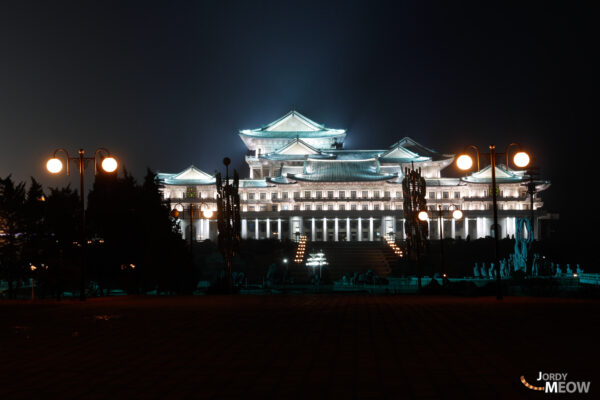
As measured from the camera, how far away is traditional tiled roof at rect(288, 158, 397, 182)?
77125mm

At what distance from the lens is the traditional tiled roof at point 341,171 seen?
77.1 meters

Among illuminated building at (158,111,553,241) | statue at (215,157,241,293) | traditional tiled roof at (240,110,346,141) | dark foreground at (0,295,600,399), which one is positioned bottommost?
dark foreground at (0,295,600,399)

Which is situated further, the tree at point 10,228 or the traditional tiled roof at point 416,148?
the traditional tiled roof at point 416,148

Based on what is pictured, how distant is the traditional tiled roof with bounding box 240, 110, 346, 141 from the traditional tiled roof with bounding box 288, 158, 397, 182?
7.19m

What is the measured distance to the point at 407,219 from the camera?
3738cm

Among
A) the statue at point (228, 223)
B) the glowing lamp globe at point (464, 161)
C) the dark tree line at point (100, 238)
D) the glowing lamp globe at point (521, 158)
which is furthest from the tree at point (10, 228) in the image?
the glowing lamp globe at point (521, 158)

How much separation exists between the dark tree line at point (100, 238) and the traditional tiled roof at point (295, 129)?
4977 centimetres

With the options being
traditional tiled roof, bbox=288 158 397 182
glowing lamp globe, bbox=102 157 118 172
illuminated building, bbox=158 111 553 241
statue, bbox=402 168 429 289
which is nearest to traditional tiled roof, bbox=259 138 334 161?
illuminated building, bbox=158 111 553 241

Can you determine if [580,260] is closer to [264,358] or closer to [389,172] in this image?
[389,172]

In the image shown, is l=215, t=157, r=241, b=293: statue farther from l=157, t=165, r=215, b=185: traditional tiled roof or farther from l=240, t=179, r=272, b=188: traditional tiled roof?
l=157, t=165, r=215, b=185: traditional tiled roof

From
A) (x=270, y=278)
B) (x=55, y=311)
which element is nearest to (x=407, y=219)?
(x=270, y=278)

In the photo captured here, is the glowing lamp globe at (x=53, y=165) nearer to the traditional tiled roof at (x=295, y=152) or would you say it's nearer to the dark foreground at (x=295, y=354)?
the dark foreground at (x=295, y=354)

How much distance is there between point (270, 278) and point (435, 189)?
39182 mm

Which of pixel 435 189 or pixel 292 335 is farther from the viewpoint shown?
pixel 435 189
